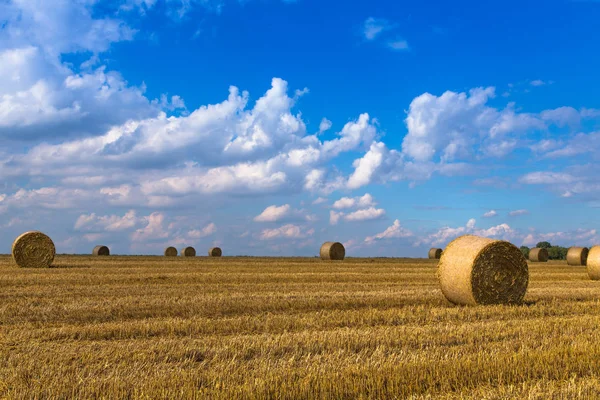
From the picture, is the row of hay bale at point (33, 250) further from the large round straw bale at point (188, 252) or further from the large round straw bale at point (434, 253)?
the large round straw bale at point (434, 253)

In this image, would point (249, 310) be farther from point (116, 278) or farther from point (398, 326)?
point (116, 278)

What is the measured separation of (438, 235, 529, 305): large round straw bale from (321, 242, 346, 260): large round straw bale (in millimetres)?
20721

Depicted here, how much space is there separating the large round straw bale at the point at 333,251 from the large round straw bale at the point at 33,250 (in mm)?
15771

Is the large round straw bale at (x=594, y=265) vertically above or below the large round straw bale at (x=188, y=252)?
below

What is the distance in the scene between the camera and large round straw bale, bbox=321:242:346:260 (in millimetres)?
34500

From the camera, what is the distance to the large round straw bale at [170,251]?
45253mm

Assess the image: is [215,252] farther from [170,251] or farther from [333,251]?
[333,251]

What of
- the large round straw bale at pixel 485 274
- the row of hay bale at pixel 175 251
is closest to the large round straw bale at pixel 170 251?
the row of hay bale at pixel 175 251

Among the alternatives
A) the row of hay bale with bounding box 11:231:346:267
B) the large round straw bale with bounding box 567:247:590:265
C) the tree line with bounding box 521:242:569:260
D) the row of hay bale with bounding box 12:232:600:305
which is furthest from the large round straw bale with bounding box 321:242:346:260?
the tree line with bounding box 521:242:569:260

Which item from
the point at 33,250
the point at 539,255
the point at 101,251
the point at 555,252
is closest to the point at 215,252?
the point at 101,251

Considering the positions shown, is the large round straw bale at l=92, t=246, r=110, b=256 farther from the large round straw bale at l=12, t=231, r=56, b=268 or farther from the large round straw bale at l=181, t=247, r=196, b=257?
the large round straw bale at l=12, t=231, r=56, b=268

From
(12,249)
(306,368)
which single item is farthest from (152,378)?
(12,249)

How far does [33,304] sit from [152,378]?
6.80 meters

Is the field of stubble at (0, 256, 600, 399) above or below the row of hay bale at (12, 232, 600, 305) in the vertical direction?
below
